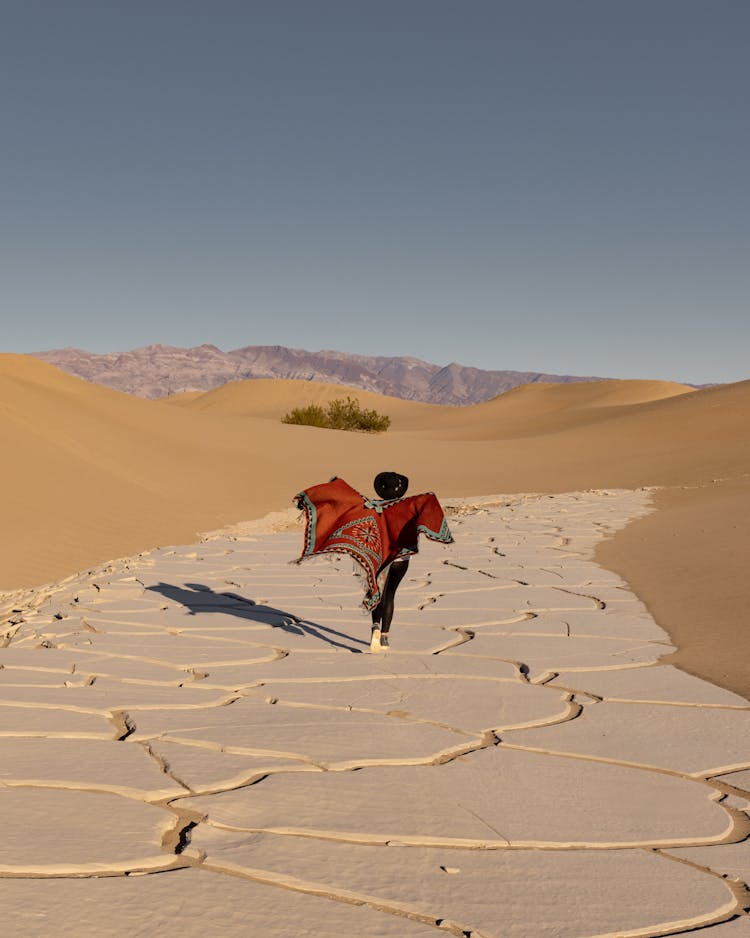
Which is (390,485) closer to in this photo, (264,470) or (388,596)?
(388,596)

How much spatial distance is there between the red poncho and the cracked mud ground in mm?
572

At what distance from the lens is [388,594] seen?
16.6 feet

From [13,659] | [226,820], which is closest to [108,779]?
[226,820]

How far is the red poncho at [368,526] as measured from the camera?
4.88 metres

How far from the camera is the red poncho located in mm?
4875

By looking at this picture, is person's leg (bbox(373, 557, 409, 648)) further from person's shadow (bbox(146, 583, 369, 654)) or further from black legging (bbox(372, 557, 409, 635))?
person's shadow (bbox(146, 583, 369, 654))

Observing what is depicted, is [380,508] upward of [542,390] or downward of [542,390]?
downward

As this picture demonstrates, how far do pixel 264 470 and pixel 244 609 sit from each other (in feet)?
53.1

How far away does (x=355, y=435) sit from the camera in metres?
31.9

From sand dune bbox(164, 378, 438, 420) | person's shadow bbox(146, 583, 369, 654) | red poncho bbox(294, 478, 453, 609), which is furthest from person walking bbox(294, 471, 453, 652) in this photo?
sand dune bbox(164, 378, 438, 420)

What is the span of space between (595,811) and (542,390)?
8178cm

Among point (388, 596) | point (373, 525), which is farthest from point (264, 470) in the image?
point (373, 525)

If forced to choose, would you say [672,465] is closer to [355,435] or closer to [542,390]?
[355,435]

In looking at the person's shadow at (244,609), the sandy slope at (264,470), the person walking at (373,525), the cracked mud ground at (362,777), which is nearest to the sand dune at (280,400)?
the sandy slope at (264,470)
